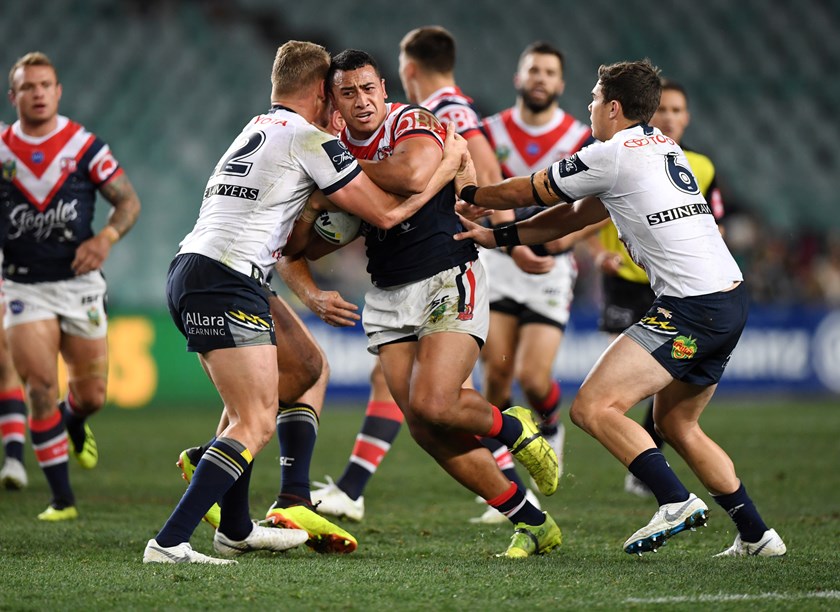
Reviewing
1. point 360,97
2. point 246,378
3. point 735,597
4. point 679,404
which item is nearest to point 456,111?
point 360,97

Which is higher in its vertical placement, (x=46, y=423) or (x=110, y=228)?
(x=110, y=228)

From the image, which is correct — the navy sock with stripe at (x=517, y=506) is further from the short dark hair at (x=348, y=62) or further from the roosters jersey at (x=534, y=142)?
the roosters jersey at (x=534, y=142)

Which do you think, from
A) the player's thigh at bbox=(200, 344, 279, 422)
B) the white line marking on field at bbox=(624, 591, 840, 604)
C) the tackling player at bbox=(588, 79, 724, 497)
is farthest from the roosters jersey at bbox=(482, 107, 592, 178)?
the white line marking on field at bbox=(624, 591, 840, 604)

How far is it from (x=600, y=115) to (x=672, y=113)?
235 cm

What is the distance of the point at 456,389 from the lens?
5.38 m

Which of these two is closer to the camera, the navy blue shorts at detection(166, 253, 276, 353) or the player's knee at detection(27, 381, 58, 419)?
the navy blue shorts at detection(166, 253, 276, 353)

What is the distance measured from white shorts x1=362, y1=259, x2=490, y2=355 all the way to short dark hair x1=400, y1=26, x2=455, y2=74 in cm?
209

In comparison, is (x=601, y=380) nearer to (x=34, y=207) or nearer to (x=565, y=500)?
(x=565, y=500)

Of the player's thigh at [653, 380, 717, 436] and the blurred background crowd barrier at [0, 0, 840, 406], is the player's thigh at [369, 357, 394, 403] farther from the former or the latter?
the blurred background crowd barrier at [0, 0, 840, 406]

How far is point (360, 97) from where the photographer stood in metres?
5.51

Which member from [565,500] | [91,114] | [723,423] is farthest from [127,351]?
[565,500]

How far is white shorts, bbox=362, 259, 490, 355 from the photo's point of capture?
5.55 m

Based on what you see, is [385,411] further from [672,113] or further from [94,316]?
[672,113]

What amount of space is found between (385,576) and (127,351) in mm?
11044
